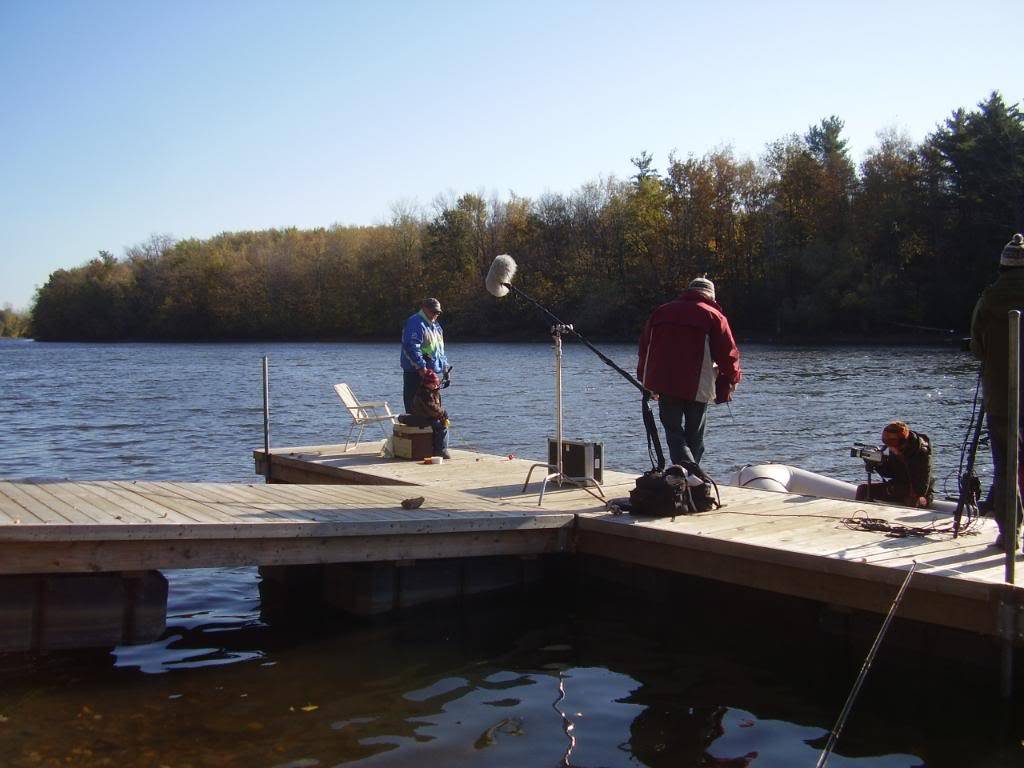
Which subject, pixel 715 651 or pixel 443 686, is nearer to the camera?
pixel 443 686

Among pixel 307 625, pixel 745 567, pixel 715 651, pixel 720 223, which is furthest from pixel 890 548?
pixel 720 223

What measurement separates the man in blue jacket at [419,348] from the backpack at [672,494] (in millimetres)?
3704

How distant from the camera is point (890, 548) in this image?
6.20 metres

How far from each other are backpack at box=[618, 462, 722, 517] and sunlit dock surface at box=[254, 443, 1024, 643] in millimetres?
89

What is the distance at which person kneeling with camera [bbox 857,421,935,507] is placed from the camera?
8.31 metres

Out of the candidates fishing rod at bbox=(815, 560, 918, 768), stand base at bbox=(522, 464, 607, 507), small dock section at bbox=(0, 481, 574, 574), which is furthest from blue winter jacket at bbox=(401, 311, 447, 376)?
fishing rod at bbox=(815, 560, 918, 768)

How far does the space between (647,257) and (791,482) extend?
58.5 metres

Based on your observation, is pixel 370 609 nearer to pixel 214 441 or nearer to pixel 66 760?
pixel 66 760

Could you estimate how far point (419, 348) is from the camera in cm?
1069

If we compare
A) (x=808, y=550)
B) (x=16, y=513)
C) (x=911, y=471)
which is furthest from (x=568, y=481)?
(x=16, y=513)

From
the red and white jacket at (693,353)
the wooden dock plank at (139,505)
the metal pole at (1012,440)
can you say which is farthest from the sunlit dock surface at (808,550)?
the wooden dock plank at (139,505)

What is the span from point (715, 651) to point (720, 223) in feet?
201

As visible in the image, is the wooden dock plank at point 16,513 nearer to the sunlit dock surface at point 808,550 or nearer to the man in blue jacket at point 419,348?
the sunlit dock surface at point 808,550

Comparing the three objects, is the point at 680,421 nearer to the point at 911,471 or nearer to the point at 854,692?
the point at 911,471
